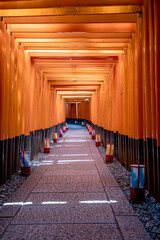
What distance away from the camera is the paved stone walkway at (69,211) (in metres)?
2.90

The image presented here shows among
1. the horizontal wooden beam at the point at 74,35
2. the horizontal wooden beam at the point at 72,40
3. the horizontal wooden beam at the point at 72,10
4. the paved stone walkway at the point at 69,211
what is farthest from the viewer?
the horizontal wooden beam at the point at 72,40

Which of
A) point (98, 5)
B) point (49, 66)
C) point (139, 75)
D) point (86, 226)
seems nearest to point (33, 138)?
point (49, 66)

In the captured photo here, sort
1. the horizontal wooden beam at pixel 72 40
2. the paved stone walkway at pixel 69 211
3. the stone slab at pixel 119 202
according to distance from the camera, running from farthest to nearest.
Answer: the horizontal wooden beam at pixel 72 40, the stone slab at pixel 119 202, the paved stone walkway at pixel 69 211

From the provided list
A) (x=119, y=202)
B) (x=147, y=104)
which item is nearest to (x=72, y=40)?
(x=147, y=104)

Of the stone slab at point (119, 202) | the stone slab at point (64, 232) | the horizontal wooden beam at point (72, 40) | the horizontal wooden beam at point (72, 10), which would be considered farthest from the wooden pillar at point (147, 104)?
the horizontal wooden beam at point (72, 40)

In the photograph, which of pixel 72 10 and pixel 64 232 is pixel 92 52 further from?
pixel 64 232

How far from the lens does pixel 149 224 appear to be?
3195 mm

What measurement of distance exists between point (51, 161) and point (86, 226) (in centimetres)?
507

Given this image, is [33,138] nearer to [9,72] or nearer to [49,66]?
Answer: [49,66]

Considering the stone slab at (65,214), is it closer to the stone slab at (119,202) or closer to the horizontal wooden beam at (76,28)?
the stone slab at (119,202)

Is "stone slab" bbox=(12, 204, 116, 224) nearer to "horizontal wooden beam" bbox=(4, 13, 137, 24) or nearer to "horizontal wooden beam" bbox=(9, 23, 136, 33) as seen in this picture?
"horizontal wooden beam" bbox=(4, 13, 137, 24)

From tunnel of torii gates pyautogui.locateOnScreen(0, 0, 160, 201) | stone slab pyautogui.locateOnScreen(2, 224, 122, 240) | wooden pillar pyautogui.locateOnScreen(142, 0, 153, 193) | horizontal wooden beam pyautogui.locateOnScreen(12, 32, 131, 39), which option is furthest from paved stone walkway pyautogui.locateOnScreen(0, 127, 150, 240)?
horizontal wooden beam pyautogui.locateOnScreen(12, 32, 131, 39)

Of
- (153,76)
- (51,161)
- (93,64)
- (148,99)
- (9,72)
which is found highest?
(93,64)

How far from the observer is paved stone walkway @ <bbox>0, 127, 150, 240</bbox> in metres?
2.90
